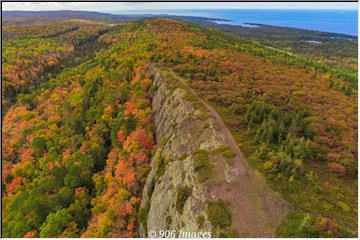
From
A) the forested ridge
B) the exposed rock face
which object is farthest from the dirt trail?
the forested ridge

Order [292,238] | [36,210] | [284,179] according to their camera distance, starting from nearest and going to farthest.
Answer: [292,238] < [284,179] < [36,210]

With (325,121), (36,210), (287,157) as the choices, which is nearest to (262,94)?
(325,121)

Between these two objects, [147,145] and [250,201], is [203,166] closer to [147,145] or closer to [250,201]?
[250,201]

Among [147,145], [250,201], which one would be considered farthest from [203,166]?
[147,145]

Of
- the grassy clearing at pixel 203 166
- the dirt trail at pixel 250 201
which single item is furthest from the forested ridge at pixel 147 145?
the grassy clearing at pixel 203 166

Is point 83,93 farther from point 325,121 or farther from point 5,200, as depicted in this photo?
point 325,121

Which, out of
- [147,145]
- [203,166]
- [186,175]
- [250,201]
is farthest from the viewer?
[147,145]
